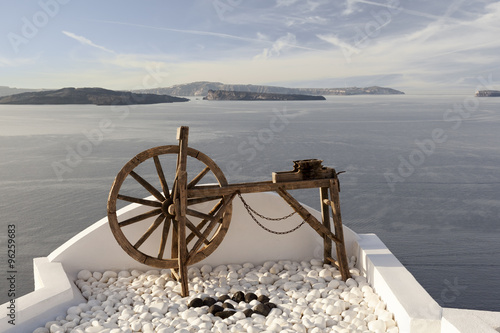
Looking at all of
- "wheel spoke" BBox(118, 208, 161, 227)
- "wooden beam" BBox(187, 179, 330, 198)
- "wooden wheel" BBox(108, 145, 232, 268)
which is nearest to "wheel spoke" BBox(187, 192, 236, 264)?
"wooden wheel" BBox(108, 145, 232, 268)

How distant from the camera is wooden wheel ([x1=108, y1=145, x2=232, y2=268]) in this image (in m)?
5.76

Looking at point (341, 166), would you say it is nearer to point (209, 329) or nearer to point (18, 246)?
point (18, 246)

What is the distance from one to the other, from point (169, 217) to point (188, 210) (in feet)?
0.98

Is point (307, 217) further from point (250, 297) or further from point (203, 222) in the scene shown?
point (203, 222)

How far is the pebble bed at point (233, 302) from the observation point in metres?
4.92

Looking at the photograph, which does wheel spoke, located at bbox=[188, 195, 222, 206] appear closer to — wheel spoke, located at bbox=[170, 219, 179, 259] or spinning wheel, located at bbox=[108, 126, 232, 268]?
spinning wheel, located at bbox=[108, 126, 232, 268]

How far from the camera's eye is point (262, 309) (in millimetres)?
5270

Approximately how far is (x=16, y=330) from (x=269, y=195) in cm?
326

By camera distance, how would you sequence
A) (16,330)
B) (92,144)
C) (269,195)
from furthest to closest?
(92,144) → (269,195) → (16,330)

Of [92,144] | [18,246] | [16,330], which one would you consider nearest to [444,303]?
[16,330]

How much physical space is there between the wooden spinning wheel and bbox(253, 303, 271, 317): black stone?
896mm

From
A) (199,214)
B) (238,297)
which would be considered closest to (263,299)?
(238,297)

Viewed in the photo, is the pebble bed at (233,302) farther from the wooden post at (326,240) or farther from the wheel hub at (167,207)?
the wheel hub at (167,207)

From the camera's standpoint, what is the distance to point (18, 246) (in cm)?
1341
